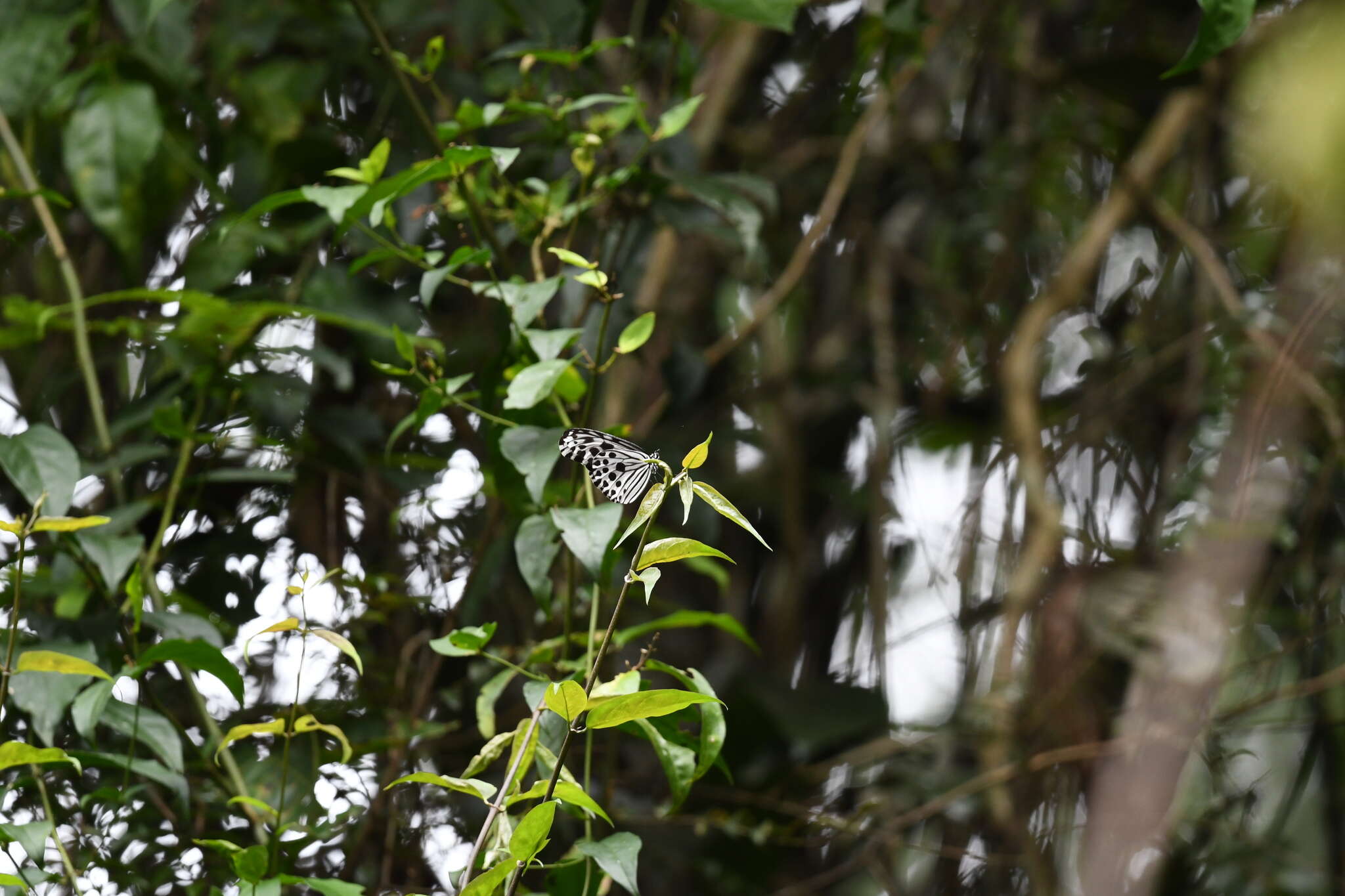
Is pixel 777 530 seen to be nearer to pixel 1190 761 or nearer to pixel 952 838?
pixel 952 838

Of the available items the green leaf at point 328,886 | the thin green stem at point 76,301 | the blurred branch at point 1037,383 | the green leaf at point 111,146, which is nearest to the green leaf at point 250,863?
the green leaf at point 328,886

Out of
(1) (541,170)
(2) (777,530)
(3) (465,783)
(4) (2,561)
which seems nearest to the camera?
(3) (465,783)

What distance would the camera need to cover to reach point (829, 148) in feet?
5.20

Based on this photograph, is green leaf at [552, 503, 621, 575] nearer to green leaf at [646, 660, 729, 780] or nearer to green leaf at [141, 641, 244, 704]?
green leaf at [646, 660, 729, 780]

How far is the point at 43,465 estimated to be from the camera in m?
0.67

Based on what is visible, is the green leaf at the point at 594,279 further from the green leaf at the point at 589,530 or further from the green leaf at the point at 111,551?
the green leaf at the point at 111,551

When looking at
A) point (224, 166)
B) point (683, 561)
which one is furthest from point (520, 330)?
point (683, 561)

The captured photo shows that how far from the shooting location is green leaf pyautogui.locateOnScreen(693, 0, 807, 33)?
0.67 m

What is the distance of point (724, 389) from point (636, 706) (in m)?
1.09

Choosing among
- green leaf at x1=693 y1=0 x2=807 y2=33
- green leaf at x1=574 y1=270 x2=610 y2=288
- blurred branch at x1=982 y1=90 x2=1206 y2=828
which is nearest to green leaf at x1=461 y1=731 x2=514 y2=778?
green leaf at x1=574 y1=270 x2=610 y2=288

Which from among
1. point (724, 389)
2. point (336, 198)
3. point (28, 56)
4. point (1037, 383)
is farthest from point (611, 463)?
point (1037, 383)

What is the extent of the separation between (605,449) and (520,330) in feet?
0.46

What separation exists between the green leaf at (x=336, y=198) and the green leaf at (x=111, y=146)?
0.33 m

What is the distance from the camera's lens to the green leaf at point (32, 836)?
478mm
